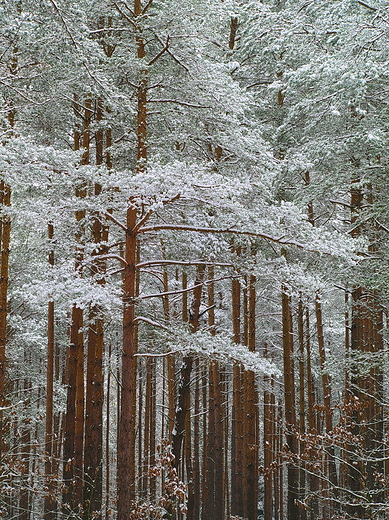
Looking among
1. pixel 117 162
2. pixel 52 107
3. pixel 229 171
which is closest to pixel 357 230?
pixel 229 171

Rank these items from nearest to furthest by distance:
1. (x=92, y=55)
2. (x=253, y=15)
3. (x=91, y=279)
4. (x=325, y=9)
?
(x=92, y=55) → (x=91, y=279) → (x=325, y=9) → (x=253, y=15)

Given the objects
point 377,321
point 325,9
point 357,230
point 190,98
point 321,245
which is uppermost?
point 325,9

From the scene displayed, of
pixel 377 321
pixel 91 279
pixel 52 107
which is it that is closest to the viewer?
pixel 91 279

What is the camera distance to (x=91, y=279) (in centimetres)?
671

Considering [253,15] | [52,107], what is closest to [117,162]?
[52,107]

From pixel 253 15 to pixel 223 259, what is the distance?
489cm

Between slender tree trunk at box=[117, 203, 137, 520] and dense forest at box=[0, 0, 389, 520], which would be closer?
dense forest at box=[0, 0, 389, 520]

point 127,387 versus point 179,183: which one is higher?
point 179,183

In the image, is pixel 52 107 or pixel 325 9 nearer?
pixel 325 9

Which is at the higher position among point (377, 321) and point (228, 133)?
point (228, 133)

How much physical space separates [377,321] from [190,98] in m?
6.53

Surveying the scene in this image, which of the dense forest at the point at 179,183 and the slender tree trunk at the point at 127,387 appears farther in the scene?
the slender tree trunk at the point at 127,387

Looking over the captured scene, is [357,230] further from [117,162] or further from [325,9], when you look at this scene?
[117,162]

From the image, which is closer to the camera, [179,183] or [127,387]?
[179,183]
